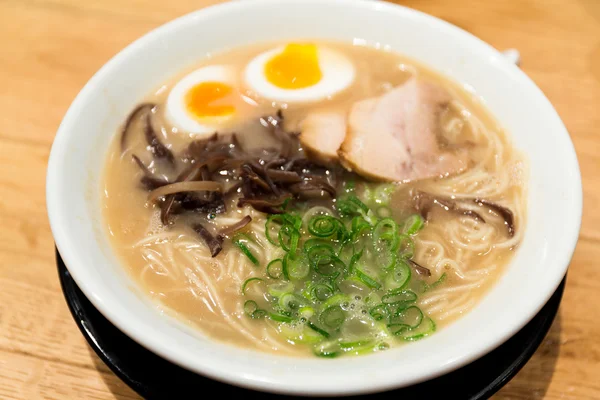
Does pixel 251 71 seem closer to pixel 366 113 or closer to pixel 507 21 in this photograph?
pixel 366 113

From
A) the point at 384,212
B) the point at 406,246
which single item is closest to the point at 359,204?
the point at 384,212

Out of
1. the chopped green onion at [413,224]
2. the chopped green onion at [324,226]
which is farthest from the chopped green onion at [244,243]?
the chopped green onion at [413,224]

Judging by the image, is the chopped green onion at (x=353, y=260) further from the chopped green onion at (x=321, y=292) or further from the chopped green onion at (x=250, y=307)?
the chopped green onion at (x=250, y=307)

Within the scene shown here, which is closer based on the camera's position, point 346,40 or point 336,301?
point 336,301

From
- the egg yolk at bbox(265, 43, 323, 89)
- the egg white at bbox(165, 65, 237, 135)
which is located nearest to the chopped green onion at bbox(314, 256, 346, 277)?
the egg white at bbox(165, 65, 237, 135)

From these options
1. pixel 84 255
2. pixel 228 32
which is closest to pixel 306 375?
pixel 84 255

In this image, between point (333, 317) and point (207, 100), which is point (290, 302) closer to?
point (333, 317)
